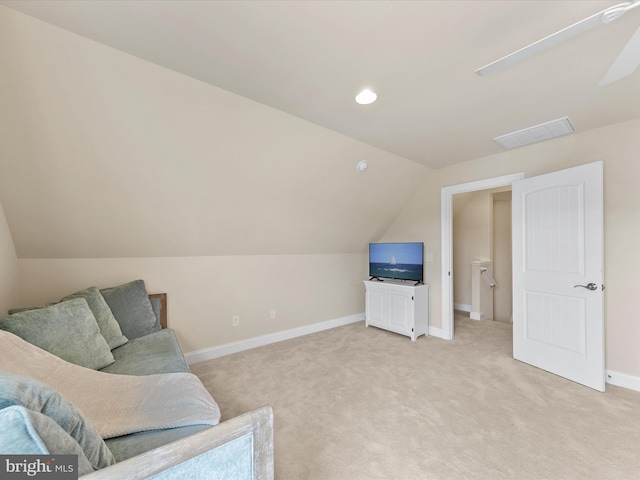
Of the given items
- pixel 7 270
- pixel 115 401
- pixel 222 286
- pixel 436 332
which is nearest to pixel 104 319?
pixel 7 270

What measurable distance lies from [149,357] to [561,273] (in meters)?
3.57

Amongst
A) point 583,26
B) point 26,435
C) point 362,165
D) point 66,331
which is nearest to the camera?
point 26,435

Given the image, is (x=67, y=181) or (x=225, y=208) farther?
(x=225, y=208)

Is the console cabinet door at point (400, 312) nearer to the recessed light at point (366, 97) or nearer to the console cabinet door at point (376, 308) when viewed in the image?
the console cabinet door at point (376, 308)

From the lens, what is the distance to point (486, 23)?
1389 mm

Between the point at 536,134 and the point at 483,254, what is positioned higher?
the point at 536,134

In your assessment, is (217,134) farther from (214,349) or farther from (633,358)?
(633,358)

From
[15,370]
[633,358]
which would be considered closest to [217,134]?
[15,370]

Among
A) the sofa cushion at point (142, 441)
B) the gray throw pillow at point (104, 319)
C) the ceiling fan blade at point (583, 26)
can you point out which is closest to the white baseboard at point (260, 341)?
the gray throw pillow at point (104, 319)

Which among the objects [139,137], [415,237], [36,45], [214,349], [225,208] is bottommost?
[214,349]

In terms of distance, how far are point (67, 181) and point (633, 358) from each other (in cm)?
480

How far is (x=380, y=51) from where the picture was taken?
158 centimetres

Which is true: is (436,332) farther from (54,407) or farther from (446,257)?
(54,407)

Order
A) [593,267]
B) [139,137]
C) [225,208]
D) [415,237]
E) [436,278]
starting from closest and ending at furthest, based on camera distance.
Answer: [139,137] < [593,267] < [225,208] < [436,278] < [415,237]
